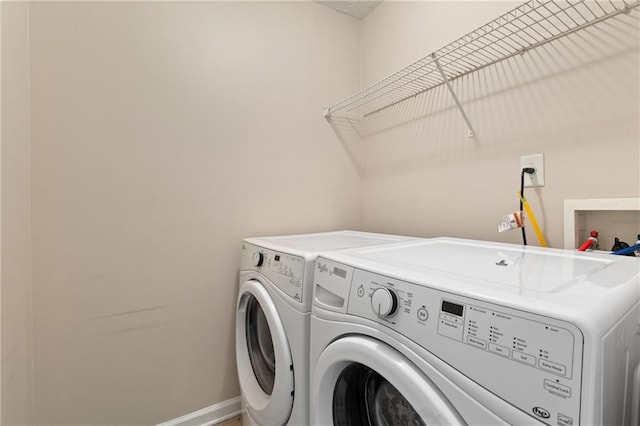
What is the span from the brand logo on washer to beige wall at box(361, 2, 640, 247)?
0.84m

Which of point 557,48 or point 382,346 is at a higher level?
point 557,48

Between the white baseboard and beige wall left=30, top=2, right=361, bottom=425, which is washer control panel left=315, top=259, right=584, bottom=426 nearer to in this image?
beige wall left=30, top=2, right=361, bottom=425

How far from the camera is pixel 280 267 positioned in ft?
3.59

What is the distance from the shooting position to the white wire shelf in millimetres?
966

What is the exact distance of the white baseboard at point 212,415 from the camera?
142 centimetres

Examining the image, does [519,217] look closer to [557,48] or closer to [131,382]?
[557,48]

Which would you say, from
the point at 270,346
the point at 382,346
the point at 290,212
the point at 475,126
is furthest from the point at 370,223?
the point at 382,346

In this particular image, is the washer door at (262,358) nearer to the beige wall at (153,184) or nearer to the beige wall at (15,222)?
the beige wall at (153,184)

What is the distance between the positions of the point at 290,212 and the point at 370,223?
530 mm

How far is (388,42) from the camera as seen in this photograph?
5.86ft

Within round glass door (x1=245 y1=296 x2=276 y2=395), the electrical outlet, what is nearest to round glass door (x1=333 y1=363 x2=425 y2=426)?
round glass door (x1=245 y1=296 x2=276 y2=395)

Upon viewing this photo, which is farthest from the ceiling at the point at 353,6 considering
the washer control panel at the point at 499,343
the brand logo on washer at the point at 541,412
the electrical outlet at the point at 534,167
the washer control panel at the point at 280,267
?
the brand logo on washer at the point at 541,412

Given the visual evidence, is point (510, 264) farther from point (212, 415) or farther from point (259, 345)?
point (212, 415)

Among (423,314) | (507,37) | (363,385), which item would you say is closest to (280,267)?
(363,385)
